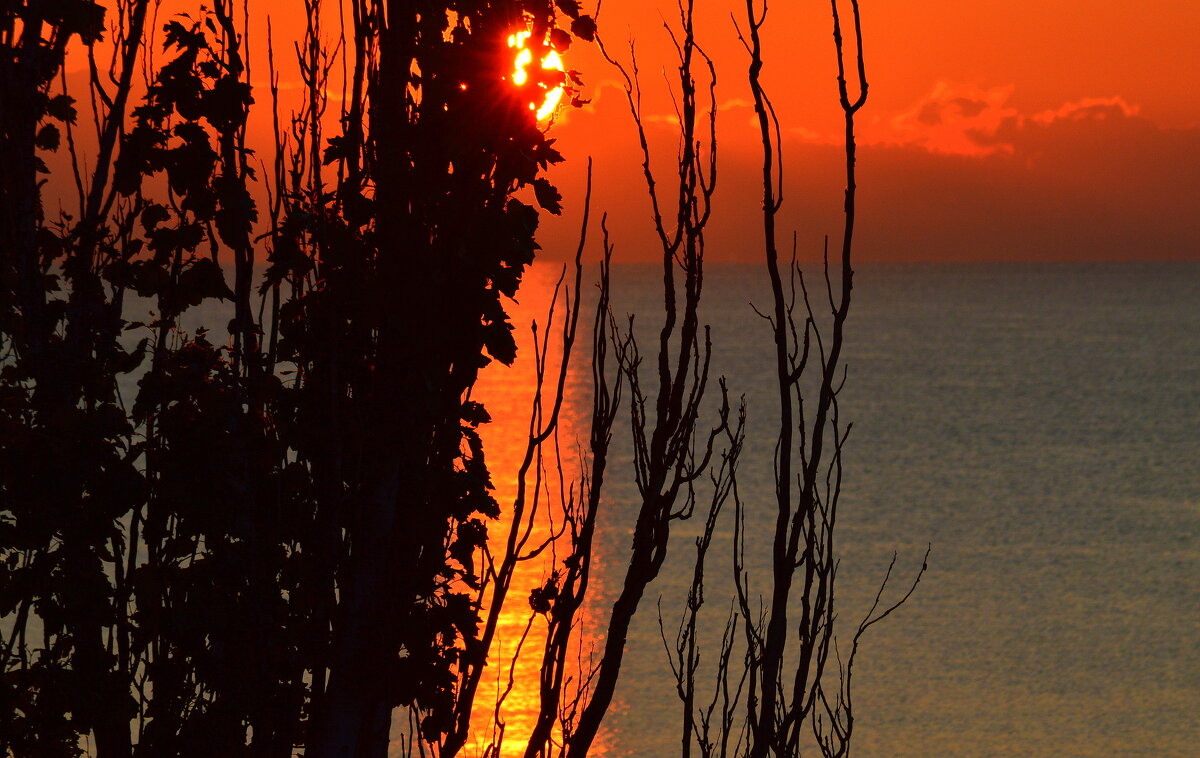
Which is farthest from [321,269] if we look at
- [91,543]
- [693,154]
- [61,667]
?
[61,667]

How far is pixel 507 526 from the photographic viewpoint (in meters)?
47.9

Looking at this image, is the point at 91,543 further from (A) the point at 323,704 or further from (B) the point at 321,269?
(B) the point at 321,269

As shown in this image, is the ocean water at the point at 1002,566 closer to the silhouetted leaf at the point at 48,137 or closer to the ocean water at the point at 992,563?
the ocean water at the point at 992,563

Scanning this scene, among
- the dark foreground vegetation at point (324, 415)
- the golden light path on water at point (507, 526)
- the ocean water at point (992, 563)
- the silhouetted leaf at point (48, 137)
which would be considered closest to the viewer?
the dark foreground vegetation at point (324, 415)

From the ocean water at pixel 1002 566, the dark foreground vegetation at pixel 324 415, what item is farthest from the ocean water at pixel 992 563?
the dark foreground vegetation at pixel 324 415

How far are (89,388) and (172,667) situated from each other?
999mm

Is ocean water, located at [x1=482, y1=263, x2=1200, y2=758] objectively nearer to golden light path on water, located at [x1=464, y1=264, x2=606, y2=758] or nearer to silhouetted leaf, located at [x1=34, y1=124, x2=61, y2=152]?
golden light path on water, located at [x1=464, y1=264, x2=606, y2=758]

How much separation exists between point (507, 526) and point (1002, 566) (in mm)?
20149

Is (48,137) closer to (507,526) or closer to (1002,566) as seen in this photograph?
(507,526)

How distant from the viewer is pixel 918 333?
519ft

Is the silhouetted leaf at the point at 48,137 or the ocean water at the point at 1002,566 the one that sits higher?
the silhouetted leaf at the point at 48,137

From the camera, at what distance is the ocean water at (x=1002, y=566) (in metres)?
33.6

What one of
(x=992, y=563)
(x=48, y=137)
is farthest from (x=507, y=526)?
(x=48, y=137)

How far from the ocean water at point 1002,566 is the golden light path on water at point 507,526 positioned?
215 cm
